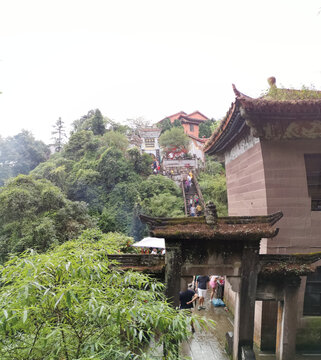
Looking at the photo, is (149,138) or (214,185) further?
(149,138)

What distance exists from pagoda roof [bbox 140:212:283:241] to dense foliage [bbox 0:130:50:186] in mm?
36818

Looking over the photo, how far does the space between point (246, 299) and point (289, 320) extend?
1090 mm

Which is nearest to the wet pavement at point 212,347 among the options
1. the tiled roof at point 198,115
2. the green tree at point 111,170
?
the green tree at point 111,170

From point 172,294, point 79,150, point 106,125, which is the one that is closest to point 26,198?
point 172,294

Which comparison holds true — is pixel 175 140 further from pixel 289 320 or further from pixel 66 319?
pixel 66 319

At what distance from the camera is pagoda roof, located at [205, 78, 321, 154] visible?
5434mm

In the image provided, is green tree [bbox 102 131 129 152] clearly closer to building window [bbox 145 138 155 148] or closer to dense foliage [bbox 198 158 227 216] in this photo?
building window [bbox 145 138 155 148]

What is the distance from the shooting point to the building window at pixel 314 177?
21.3ft

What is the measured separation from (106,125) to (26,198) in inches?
1238

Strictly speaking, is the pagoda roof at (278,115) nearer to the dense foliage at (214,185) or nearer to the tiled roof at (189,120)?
the dense foliage at (214,185)

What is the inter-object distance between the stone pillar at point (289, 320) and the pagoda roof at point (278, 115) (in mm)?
3457

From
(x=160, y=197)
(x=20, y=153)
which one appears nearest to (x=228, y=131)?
(x=160, y=197)

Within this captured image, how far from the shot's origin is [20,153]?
37719mm

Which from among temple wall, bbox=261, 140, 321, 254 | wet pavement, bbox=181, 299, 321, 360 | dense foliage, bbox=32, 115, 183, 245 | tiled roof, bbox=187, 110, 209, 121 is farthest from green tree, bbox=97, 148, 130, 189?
tiled roof, bbox=187, 110, 209, 121
